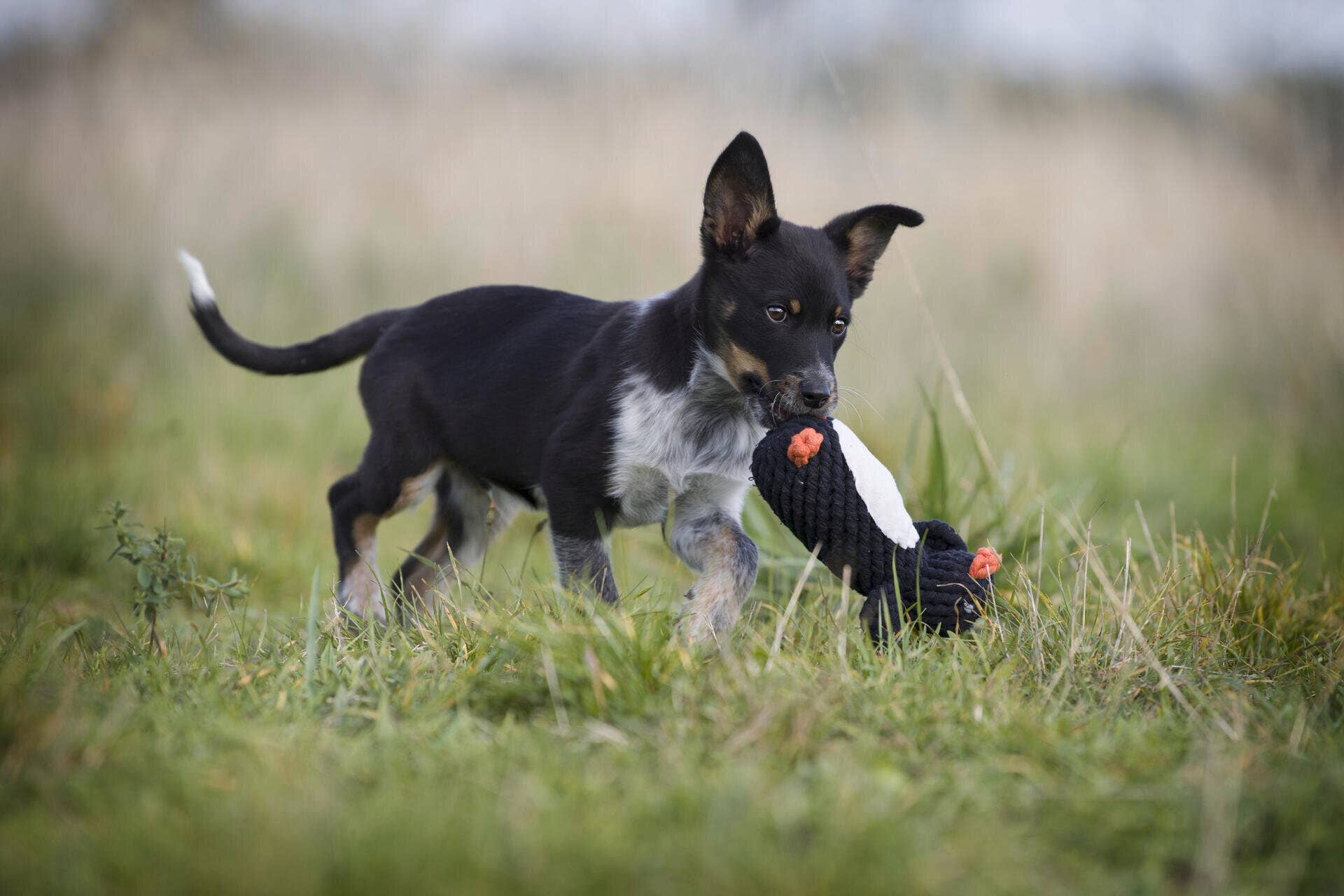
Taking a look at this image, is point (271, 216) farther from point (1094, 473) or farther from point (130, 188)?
point (1094, 473)

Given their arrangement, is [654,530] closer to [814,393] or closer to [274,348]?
[274,348]

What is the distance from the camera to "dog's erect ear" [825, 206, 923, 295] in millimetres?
3434

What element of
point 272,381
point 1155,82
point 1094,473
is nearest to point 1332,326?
point 1094,473

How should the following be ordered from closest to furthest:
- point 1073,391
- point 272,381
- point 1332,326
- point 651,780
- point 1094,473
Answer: point 651,780 < point 1094,473 < point 1332,326 < point 272,381 < point 1073,391

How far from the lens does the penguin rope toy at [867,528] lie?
306cm

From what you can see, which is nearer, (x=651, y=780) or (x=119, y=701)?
(x=651, y=780)

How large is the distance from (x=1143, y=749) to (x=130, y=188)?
840 centimetres

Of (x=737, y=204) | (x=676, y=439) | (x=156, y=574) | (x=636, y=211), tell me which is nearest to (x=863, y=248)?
(x=737, y=204)

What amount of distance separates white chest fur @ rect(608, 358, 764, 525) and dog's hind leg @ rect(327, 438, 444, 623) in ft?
2.78

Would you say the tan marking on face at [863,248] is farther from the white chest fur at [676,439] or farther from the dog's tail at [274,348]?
the dog's tail at [274,348]

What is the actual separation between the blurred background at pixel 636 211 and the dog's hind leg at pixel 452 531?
2.04m

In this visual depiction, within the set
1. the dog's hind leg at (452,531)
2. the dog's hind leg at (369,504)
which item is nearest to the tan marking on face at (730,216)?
the dog's hind leg at (369,504)

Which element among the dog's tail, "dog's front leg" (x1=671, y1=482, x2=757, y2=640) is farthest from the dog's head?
the dog's tail

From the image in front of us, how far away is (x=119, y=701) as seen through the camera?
2.38 metres
